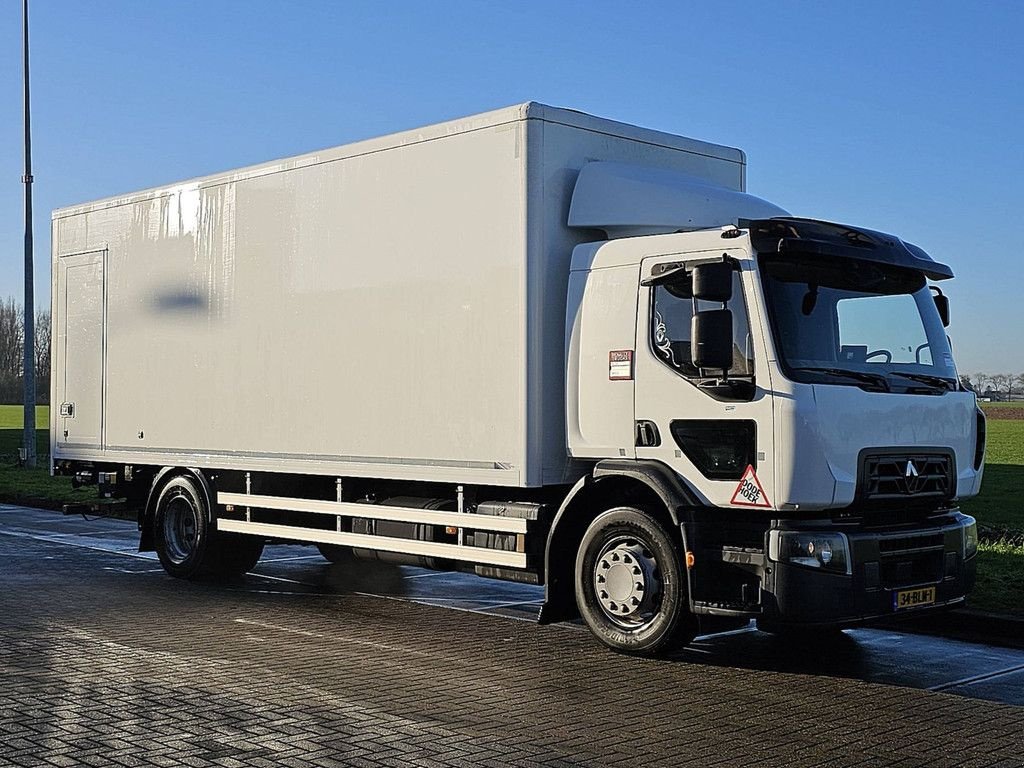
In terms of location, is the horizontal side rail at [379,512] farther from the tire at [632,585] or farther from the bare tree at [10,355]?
the bare tree at [10,355]

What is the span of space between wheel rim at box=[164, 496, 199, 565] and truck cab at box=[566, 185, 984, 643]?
5.09 metres

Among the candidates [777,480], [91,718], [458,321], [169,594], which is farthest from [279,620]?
[777,480]

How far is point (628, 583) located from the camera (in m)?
8.73

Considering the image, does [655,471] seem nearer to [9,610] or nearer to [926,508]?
[926,508]

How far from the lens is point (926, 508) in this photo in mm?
8703

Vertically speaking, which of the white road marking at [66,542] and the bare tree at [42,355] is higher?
the bare tree at [42,355]

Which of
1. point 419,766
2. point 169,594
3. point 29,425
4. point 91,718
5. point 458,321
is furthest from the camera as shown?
→ point 29,425

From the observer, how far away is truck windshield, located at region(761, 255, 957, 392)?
8.18 meters

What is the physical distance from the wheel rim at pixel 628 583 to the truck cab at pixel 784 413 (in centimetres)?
2

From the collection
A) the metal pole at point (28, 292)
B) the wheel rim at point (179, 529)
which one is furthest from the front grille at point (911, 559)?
the metal pole at point (28, 292)

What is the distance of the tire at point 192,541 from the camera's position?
12.5m

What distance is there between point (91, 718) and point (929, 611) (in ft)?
17.1

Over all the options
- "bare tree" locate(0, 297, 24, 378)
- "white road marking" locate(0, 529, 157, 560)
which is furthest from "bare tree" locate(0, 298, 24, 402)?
"white road marking" locate(0, 529, 157, 560)

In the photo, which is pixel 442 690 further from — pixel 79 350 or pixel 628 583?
pixel 79 350
